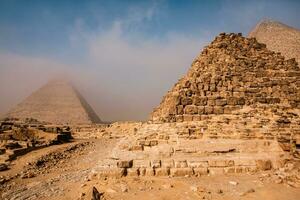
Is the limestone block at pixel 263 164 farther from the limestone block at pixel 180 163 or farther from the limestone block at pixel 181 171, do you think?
the limestone block at pixel 180 163

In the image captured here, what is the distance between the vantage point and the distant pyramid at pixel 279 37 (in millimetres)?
17812

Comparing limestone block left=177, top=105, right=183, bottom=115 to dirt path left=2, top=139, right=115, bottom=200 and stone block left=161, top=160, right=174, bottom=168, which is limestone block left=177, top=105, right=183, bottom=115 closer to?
stone block left=161, top=160, right=174, bottom=168

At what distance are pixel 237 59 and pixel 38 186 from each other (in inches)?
360

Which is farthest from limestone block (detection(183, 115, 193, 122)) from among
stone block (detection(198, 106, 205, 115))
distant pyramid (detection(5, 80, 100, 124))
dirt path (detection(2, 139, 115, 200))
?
distant pyramid (detection(5, 80, 100, 124))

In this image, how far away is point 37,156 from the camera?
1377cm

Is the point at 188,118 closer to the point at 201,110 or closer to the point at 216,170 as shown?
the point at 201,110

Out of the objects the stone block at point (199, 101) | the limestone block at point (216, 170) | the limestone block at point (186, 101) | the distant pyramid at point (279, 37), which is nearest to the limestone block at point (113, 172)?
the limestone block at point (216, 170)

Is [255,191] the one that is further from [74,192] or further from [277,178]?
[74,192]

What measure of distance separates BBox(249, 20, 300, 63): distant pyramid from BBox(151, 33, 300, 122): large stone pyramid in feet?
19.2

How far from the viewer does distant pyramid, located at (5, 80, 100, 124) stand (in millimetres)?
54531

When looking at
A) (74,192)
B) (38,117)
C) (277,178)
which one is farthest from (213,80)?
(38,117)

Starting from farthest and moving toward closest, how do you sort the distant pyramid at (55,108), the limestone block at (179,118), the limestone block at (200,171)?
the distant pyramid at (55,108) < the limestone block at (179,118) < the limestone block at (200,171)

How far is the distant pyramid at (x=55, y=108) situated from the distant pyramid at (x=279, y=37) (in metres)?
38.0

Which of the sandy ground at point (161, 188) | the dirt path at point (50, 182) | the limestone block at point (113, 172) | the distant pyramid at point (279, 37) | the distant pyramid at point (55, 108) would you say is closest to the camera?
the sandy ground at point (161, 188)
